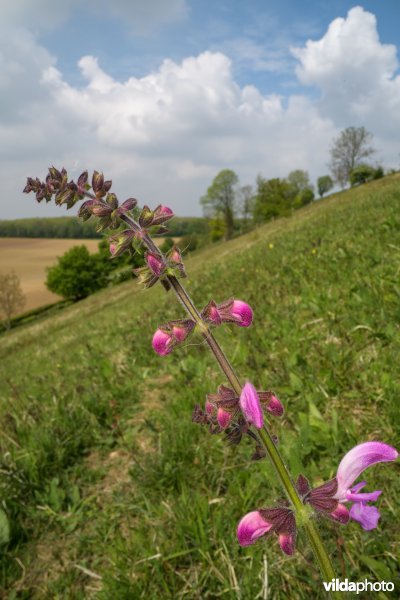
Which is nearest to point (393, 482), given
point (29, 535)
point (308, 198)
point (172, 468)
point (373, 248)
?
point (172, 468)

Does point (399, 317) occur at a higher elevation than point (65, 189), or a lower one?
lower

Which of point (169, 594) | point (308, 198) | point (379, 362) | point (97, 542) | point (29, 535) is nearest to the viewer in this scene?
point (169, 594)

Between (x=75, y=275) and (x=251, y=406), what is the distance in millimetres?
90024

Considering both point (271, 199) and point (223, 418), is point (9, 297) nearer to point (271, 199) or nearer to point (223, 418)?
point (271, 199)

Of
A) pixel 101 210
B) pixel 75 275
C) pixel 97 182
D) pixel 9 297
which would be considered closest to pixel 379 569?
pixel 101 210

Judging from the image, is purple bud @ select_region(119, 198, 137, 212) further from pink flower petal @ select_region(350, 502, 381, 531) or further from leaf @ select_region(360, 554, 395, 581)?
leaf @ select_region(360, 554, 395, 581)

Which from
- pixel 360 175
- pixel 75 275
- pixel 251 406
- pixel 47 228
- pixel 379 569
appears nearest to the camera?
pixel 251 406

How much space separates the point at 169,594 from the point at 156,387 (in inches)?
99.8

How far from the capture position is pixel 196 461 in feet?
9.80

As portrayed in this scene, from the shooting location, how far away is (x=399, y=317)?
3.57 meters

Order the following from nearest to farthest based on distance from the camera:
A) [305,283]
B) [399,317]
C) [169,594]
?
[169,594] < [399,317] < [305,283]

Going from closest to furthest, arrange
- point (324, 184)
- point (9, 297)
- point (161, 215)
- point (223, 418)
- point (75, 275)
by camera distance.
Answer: point (223, 418), point (161, 215), point (9, 297), point (75, 275), point (324, 184)

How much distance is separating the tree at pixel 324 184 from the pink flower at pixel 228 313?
5153 inches

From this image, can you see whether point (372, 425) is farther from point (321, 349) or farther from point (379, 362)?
point (321, 349)
